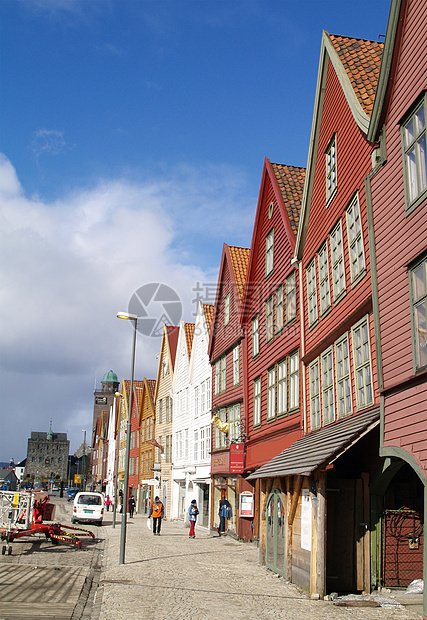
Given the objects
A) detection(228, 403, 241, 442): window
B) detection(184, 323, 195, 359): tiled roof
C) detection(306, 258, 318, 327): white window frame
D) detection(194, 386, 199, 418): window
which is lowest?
detection(228, 403, 241, 442): window

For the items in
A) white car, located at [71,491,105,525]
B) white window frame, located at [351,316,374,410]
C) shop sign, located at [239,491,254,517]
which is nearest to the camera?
white window frame, located at [351,316,374,410]

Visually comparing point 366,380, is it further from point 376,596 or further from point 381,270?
point 376,596

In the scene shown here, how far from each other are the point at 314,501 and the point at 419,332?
14.8 feet

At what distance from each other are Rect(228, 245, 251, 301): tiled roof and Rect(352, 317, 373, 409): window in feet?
46.1

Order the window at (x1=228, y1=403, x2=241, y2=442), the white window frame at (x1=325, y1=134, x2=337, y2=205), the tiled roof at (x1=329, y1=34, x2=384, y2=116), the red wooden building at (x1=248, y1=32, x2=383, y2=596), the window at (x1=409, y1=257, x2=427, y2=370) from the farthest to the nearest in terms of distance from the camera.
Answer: the window at (x1=228, y1=403, x2=241, y2=442)
the white window frame at (x1=325, y1=134, x2=337, y2=205)
the tiled roof at (x1=329, y1=34, x2=384, y2=116)
the red wooden building at (x1=248, y1=32, x2=383, y2=596)
the window at (x1=409, y1=257, x2=427, y2=370)

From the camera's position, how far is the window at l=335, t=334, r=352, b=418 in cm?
1408

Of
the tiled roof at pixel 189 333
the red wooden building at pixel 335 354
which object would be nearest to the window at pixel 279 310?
the red wooden building at pixel 335 354

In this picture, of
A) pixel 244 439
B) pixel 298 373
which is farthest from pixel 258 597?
pixel 244 439

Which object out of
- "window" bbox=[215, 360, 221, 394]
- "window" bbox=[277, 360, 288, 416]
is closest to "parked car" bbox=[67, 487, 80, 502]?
"window" bbox=[215, 360, 221, 394]

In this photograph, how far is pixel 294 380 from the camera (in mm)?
19406

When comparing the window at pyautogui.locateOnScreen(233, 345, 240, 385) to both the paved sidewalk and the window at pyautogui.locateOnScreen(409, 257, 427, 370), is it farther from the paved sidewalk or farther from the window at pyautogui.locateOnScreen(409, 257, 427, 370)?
the window at pyautogui.locateOnScreen(409, 257, 427, 370)

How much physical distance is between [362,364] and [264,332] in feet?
34.0

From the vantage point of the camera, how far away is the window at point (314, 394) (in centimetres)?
1672

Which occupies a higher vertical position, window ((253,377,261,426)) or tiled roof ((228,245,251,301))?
tiled roof ((228,245,251,301))
